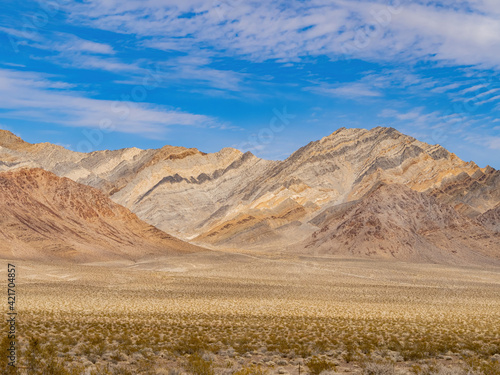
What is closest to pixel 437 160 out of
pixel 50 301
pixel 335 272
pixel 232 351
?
pixel 335 272

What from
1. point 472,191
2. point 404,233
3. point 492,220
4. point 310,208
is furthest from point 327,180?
point 404,233

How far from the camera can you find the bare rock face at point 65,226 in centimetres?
8056

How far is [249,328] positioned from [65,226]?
73532 mm

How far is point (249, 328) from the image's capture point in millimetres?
22766

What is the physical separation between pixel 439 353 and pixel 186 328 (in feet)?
31.8

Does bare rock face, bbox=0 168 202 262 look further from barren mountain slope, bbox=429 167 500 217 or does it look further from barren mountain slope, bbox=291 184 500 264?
barren mountain slope, bbox=429 167 500 217

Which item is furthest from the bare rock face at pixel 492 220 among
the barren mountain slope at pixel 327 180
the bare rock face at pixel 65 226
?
the bare rock face at pixel 65 226

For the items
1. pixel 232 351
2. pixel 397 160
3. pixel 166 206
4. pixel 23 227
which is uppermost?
pixel 397 160

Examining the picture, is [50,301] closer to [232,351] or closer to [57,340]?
[57,340]

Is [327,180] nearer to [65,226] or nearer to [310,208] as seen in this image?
[310,208]

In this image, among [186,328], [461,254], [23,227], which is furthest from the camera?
[461,254]

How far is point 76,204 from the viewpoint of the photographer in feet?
327

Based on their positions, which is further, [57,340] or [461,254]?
[461,254]

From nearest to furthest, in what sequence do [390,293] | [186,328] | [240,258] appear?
1. [186,328]
2. [390,293]
3. [240,258]
